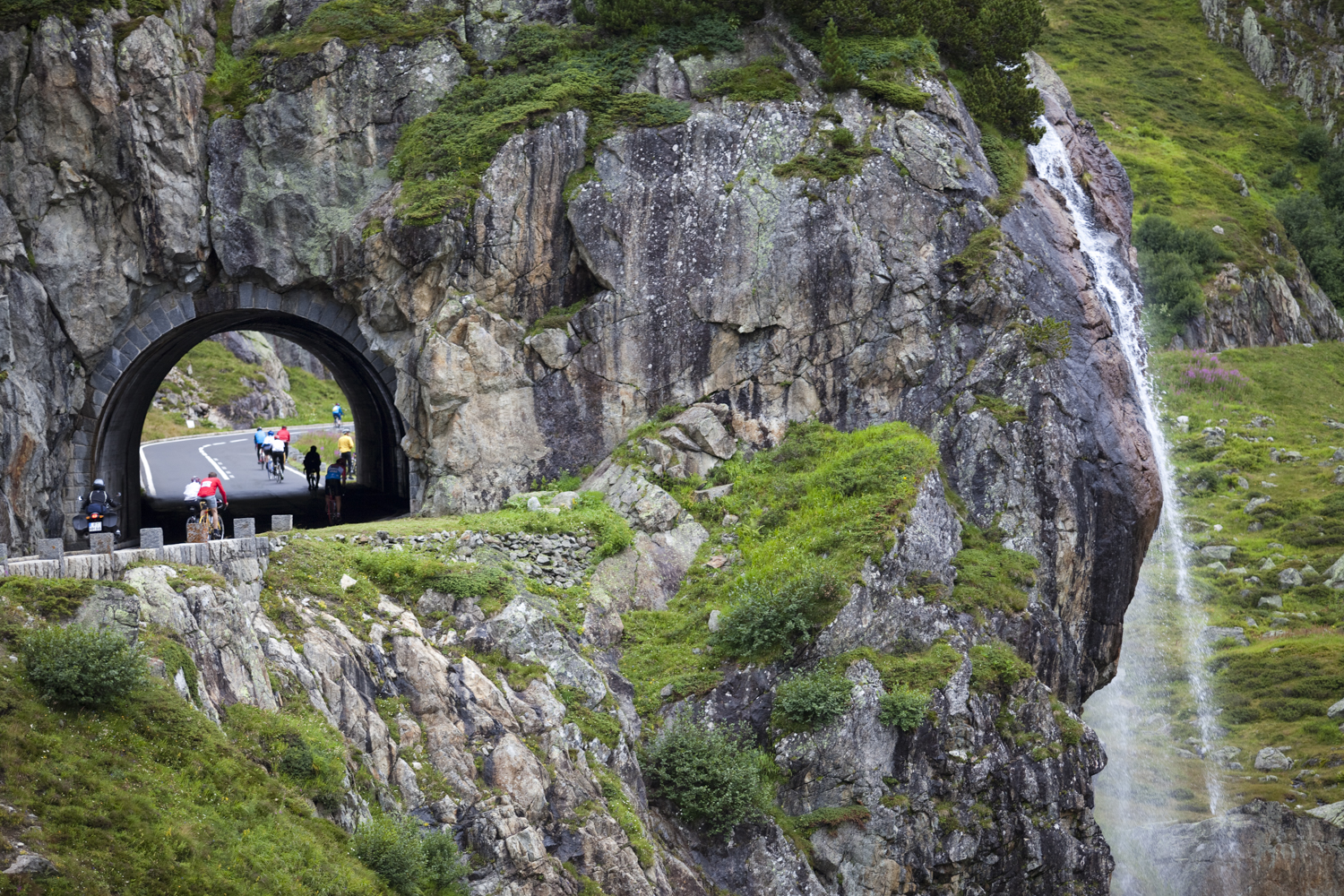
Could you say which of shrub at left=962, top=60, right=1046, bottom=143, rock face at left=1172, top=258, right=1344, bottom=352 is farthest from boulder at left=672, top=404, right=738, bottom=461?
rock face at left=1172, top=258, right=1344, bottom=352

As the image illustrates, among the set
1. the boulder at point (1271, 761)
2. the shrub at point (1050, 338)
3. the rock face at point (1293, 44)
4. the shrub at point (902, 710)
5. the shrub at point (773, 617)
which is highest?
the rock face at point (1293, 44)

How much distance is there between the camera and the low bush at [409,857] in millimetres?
15797

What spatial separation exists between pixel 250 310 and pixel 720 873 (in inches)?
851

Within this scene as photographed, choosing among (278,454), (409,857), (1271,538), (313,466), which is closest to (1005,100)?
(1271,538)

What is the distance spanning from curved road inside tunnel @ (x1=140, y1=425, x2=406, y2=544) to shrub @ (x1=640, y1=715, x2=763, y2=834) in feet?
50.0

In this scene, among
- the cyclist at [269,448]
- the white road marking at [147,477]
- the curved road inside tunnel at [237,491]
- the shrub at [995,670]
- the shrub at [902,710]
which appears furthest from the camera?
the cyclist at [269,448]

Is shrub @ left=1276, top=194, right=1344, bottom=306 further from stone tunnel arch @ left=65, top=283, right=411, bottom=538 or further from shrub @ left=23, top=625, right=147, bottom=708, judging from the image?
shrub @ left=23, top=625, right=147, bottom=708

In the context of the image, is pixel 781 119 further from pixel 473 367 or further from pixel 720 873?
pixel 720 873

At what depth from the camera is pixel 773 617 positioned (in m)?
24.7

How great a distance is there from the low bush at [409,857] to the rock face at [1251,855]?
72.1ft

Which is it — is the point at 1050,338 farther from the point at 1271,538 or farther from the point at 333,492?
the point at 333,492

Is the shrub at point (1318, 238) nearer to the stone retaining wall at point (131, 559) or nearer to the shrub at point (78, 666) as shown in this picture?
the stone retaining wall at point (131, 559)

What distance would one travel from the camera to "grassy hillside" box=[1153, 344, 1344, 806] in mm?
34062

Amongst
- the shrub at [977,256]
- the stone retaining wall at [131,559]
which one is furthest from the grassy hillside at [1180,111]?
the stone retaining wall at [131,559]
